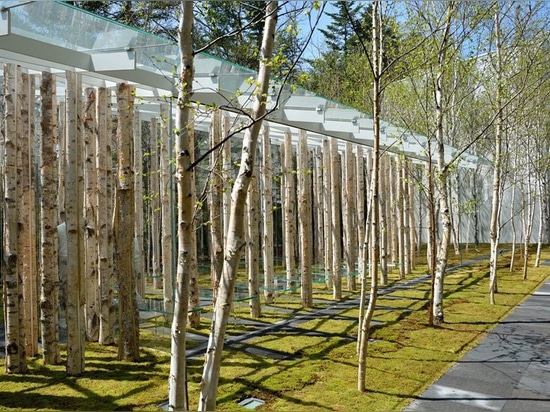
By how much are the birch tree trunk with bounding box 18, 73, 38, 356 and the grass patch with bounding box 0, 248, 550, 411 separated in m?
0.61

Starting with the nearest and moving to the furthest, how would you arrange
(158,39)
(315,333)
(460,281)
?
(158,39)
(315,333)
(460,281)

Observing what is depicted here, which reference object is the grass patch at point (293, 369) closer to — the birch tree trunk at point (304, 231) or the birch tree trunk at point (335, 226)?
the birch tree trunk at point (304, 231)

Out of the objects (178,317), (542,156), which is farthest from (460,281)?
(178,317)

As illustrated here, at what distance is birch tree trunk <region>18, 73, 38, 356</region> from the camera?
5215 mm

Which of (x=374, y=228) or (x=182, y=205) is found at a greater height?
(x=182, y=205)

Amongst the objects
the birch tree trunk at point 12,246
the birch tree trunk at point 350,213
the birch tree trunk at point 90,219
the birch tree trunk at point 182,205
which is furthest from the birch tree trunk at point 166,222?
the birch tree trunk at point 350,213

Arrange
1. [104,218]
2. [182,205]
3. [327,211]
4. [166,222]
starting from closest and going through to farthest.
→ [182,205], [104,218], [166,222], [327,211]

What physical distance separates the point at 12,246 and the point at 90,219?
98 cm

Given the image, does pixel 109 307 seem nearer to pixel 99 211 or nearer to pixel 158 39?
pixel 99 211

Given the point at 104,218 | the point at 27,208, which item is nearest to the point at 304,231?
the point at 104,218

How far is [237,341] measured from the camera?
629cm

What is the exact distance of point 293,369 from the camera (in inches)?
203

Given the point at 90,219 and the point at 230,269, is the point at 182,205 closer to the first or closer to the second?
the point at 230,269

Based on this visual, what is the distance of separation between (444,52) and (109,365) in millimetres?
5709
